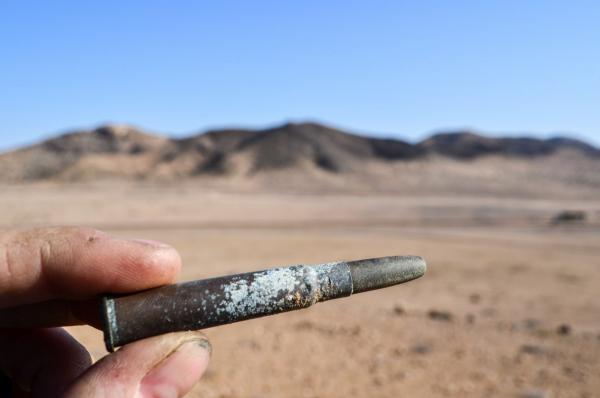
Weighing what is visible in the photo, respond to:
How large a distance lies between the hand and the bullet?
0.07 meters

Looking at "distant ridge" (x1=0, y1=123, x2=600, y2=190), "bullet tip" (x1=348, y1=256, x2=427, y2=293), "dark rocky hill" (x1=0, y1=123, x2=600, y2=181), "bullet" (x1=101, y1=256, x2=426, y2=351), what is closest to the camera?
"bullet" (x1=101, y1=256, x2=426, y2=351)

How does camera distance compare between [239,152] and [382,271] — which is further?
[239,152]

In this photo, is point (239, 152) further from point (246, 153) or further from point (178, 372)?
point (178, 372)

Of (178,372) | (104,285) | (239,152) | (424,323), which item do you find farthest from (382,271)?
(239,152)

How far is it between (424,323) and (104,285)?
788 cm

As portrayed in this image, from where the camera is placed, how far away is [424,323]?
9.14 m

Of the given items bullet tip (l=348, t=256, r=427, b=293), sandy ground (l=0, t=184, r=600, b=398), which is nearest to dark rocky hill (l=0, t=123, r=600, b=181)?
sandy ground (l=0, t=184, r=600, b=398)

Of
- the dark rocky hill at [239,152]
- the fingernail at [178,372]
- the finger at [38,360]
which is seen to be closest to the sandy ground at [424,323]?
the finger at [38,360]

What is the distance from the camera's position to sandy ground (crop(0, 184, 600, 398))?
21.6 ft

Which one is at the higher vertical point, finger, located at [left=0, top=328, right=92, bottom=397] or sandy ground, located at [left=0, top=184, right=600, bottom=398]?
finger, located at [left=0, top=328, right=92, bottom=397]

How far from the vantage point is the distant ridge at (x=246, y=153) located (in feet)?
222

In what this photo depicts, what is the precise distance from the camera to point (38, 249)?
2098mm

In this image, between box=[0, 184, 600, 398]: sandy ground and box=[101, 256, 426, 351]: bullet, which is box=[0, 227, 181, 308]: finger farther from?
box=[0, 184, 600, 398]: sandy ground

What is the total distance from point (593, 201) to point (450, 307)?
45464mm
